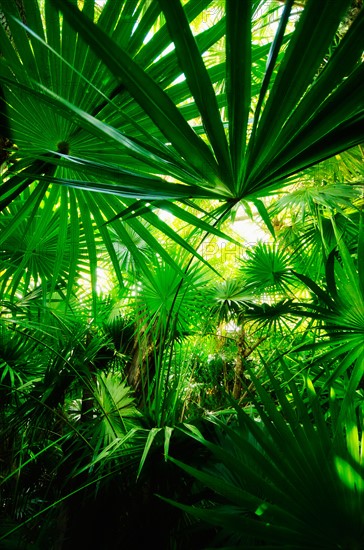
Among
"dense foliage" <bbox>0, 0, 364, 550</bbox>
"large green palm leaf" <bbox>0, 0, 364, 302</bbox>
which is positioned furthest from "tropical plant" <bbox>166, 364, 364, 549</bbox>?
"large green palm leaf" <bbox>0, 0, 364, 302</bbox>

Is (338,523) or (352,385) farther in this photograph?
(352,385)

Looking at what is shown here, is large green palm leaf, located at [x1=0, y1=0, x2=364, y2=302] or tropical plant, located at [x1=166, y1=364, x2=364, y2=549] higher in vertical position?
large green palm leaf, located at [x1=0, y1=0, x2=364, y2=302]

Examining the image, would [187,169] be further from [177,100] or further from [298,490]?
[298,490]

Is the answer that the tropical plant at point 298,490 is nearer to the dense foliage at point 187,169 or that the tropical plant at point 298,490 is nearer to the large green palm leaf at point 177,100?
the dense foliage at point 187,169

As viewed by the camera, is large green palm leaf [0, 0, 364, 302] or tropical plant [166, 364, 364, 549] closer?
large green palm leaf [0, 0, 364, 302]

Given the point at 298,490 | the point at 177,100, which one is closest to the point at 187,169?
the point at 177,100

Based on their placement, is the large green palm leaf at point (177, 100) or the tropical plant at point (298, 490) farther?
the tropical plant at point (298, 490)

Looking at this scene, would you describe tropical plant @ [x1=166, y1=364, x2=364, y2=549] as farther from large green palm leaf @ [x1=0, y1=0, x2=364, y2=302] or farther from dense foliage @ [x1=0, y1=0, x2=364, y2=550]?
large green palm leaf @ [x1=0, y1=0, x2=364, y2=302]

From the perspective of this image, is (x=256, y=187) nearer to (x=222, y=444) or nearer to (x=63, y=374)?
(x=222, y=444)

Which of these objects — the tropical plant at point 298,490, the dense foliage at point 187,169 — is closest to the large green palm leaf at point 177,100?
the dense foliage at point 187,169

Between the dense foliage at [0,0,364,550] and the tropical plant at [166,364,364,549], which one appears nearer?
the dense foliage at [0,0,364,550]

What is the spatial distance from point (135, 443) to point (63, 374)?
0.48m

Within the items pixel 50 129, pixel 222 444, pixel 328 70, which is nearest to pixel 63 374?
pixel 222 444

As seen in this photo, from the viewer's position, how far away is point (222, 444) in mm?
1135
